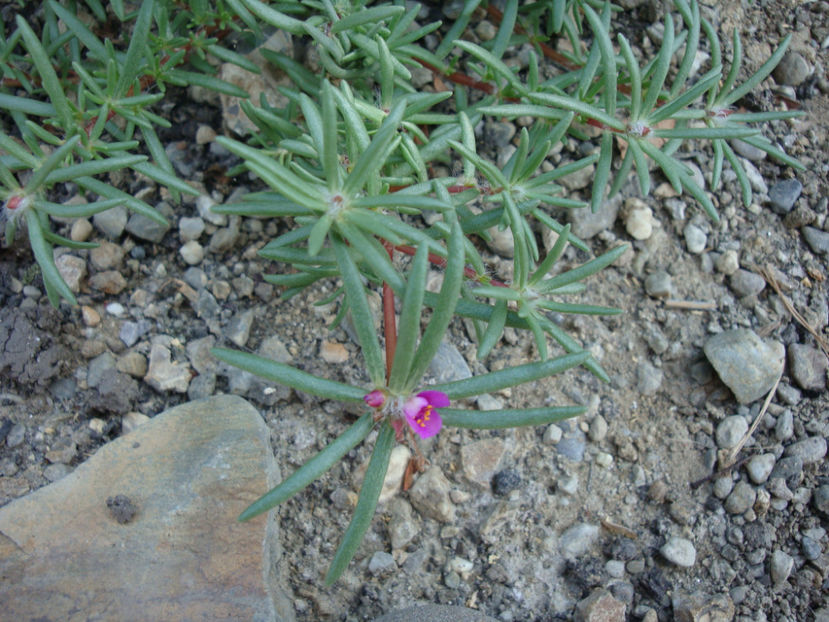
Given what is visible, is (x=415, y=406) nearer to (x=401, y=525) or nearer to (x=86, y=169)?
(x=401, y=525)

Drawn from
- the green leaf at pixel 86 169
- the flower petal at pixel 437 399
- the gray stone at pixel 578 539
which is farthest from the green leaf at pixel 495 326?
the green leaf at pixel 86 169

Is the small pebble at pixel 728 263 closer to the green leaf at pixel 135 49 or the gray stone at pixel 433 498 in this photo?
the gray stone at pixel 433 498

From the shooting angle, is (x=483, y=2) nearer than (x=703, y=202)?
No

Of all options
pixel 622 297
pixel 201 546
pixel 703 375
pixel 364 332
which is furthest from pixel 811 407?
pixel 201 546

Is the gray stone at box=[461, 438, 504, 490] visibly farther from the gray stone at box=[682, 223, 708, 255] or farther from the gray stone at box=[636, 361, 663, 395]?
the gray stone at box=[682, 223, 708, 255]

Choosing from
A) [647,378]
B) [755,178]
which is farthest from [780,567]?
[755,178]

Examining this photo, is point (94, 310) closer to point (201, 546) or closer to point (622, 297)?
point (201, 546)
